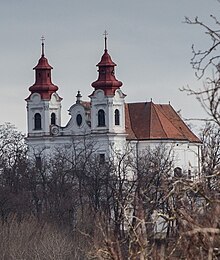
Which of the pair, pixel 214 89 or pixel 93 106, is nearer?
pixel 214 89

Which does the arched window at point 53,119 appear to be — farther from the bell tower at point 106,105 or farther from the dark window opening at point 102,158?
the dark window opening at point 102,158

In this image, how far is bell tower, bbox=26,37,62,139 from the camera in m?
64.0

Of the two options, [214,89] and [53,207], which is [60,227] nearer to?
[53,207]

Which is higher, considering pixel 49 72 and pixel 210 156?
pixel 49 72

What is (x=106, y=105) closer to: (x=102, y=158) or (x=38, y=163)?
(x=102, y=158)

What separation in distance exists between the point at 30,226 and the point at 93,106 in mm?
28343

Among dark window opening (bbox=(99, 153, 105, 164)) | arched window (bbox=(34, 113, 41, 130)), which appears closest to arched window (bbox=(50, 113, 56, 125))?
arched window (bbox=(34, 113, 41, 130))

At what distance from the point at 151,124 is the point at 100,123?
328cm

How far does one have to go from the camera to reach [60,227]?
38.0 m

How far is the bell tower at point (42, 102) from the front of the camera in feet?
210

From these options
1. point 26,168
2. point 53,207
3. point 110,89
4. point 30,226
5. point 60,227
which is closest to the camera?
point 30,226

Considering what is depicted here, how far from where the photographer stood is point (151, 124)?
64750 millimetres

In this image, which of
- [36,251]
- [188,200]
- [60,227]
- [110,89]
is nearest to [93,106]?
[110,89]

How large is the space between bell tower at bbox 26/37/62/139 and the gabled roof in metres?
4.12
